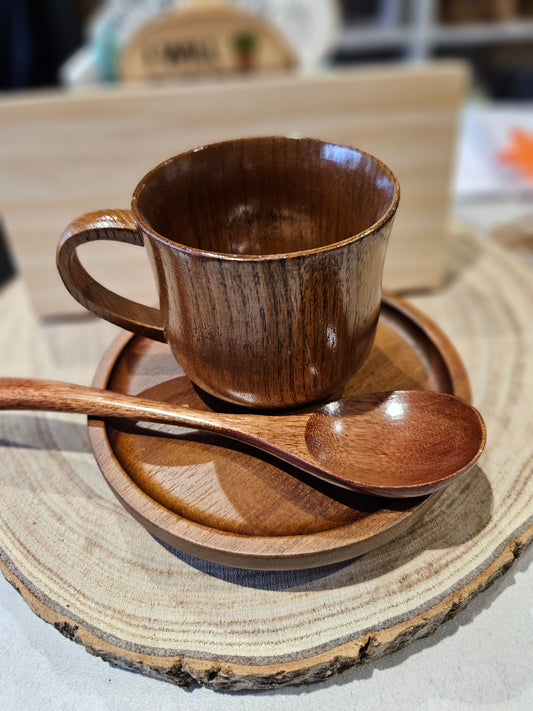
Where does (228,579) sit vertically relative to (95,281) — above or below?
→ below

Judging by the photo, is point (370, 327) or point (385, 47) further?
point (385, 47)

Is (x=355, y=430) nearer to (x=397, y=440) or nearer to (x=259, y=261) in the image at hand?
(x=397, y=440)

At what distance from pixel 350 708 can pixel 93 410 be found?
243 mm

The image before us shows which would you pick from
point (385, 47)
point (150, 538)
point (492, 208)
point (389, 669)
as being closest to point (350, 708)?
point (389, 669)

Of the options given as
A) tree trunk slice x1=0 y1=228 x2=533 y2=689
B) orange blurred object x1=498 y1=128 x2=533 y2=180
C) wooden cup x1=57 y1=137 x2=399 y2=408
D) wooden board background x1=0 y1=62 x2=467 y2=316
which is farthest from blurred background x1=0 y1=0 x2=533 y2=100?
tree trunk slice x1=0 y1=228 x2=533 y2=689

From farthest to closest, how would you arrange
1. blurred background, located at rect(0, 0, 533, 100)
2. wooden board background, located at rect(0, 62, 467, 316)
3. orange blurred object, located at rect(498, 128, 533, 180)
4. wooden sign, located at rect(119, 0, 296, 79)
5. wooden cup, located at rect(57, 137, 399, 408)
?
blurred background, located at rect(0, 0, 533, 100) → orange blurred object, located at rect(498, 128, 533, 180) → wooden sign, located at rect(119, 0, 296, 79) → wooden board background, located at rect(0, 62, 467, 316) → wooden cup, located at rect(57, 137, 399, 408)

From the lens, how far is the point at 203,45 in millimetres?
675

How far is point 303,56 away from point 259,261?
76cm

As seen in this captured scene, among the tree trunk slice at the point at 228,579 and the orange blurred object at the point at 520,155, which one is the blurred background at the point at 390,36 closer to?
the orange blurred object at the point at 520,155

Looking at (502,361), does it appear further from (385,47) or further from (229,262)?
(385,47)

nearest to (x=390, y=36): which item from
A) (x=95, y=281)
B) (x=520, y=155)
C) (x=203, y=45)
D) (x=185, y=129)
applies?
(x=520, y=155)

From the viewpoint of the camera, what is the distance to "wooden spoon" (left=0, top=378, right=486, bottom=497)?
0.33 meters

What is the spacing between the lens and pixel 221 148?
1.27ft

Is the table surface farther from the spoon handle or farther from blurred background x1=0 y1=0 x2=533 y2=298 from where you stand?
blurred background x1=0 y1=0 x2=533 y2=298
